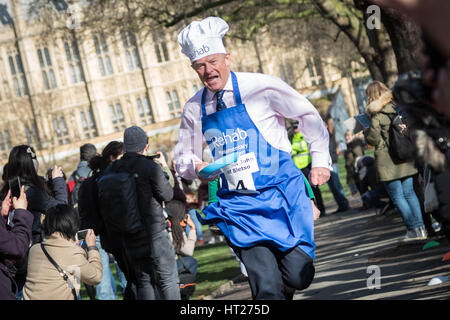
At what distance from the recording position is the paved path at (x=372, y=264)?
7.38 m

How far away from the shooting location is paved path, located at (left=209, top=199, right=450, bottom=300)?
24.2 ft

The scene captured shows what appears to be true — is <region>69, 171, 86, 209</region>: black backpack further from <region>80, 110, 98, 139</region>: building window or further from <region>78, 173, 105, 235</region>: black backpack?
<region>80, 110, 98, 139</region>: building window

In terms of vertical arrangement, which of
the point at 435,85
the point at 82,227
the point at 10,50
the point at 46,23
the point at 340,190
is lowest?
the point at 340,190

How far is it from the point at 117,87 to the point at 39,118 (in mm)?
8568

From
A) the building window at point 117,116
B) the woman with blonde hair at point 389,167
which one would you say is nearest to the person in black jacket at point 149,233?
the woman with blonde hair at point 389,167

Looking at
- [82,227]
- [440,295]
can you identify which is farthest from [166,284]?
[440,295]

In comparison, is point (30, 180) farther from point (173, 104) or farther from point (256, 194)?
point (173, 104)

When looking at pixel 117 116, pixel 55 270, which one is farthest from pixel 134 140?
pixel 117 116

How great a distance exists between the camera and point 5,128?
61906 millimetres

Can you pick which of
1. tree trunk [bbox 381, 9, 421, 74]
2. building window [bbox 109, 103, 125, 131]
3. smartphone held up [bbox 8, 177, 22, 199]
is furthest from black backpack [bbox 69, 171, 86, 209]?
building window [bbox 109, 103, 125, 131]

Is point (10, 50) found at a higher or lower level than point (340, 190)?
higher

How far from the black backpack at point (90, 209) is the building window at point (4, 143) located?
55.0m

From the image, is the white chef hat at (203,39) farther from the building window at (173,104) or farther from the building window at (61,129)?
the building window at (61,129)
